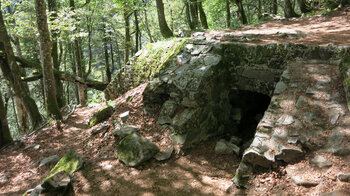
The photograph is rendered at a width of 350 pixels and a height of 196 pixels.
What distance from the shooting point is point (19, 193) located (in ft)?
16.2

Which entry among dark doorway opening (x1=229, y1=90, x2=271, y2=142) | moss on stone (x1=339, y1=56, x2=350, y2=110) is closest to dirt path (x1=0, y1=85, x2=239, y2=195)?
dark doorway opening (x1=229, y1=90, x2=271, y2=142)

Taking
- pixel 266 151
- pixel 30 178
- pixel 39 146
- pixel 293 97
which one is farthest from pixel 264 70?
pixel 39 146

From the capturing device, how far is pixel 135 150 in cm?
513

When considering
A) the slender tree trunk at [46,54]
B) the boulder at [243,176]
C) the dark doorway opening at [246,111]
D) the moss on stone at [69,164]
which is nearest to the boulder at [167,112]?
the dark doorway opening at [246,111]

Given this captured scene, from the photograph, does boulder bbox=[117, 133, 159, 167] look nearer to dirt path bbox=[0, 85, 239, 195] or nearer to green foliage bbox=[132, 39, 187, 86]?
dirt path bbox=[0, 85, 239, 195]

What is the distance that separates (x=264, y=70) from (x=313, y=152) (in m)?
2.90

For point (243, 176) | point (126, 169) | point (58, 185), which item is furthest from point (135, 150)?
point (243, 176)

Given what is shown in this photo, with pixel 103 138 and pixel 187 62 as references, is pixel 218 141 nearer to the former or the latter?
pixel 187 62

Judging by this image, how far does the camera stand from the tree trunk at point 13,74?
7955 mm

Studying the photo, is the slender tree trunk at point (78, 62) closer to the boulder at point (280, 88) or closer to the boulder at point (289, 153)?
the boulder at point (280, 88)

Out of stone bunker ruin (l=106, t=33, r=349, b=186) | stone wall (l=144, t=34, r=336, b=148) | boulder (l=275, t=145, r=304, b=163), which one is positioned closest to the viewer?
boulder (l=275, t=145, r=304, b=163)

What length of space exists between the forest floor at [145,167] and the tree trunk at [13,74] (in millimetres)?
1308

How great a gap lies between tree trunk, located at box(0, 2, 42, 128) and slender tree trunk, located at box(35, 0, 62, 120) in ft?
4.33

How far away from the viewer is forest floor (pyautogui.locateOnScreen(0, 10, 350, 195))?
3.66 m
